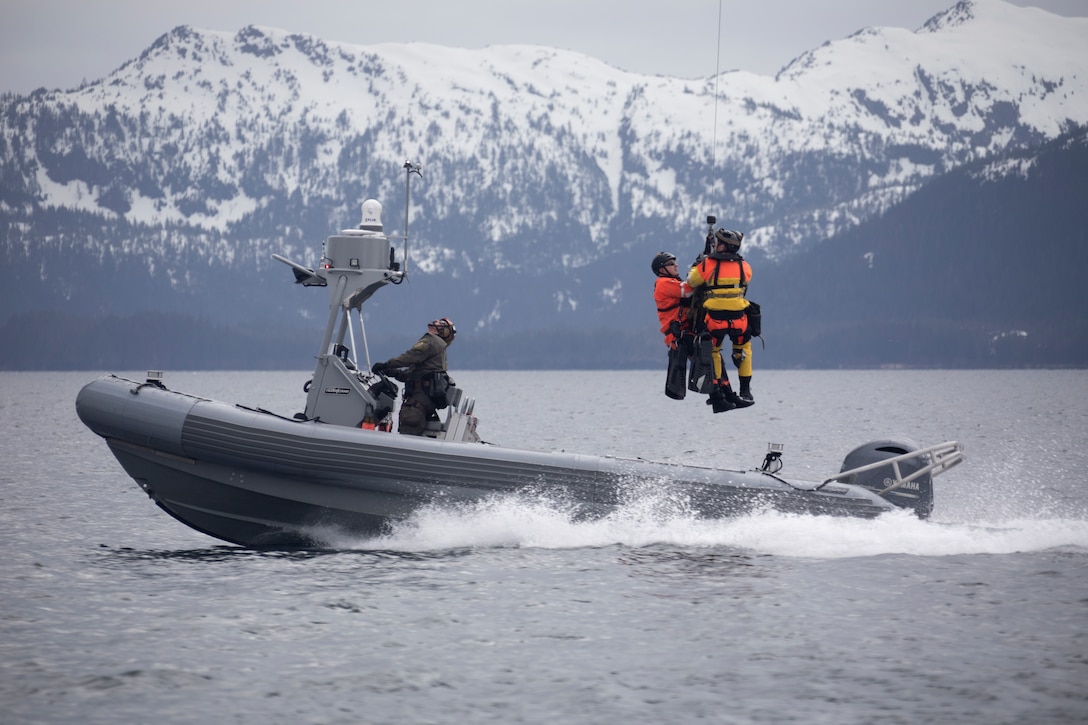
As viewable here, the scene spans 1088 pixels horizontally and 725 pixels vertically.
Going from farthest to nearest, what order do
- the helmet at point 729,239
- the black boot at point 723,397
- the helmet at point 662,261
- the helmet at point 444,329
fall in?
1. the helmet at point 444,329
2. the black boot at point 723,397
3. the helmet at point 662,261
4. the helmet at point 729,239

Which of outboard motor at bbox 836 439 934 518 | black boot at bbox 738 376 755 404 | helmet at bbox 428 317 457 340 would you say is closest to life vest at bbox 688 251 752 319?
black boot at bbox 738 376 755 404

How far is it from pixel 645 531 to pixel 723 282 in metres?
2.85

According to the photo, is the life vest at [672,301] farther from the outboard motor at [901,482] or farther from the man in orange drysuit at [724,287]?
the outboard motor at [901,482]

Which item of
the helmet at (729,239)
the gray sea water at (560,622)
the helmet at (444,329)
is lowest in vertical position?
the gray sea water at (560,622)

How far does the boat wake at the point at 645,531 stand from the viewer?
13258 mm

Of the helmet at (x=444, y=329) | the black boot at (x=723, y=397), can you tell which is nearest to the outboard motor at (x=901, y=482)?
the black boot at (x=723, y=397)

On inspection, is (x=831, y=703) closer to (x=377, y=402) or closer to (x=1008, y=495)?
(x=377, y=402)

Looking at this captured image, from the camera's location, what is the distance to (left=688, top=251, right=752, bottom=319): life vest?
12172 millimetres

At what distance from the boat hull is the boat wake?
10 cm

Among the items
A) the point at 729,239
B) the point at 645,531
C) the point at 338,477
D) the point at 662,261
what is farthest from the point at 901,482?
the point at 338,477

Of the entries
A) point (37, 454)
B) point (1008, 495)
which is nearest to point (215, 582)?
point (1008, 495)

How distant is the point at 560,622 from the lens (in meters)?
11.0

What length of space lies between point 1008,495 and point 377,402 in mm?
13788

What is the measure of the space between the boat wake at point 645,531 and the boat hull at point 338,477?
0.10 m
